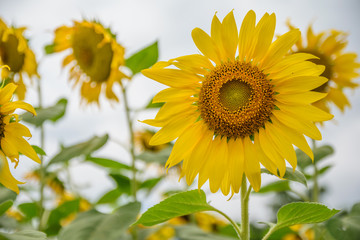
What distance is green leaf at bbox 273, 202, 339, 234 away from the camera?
1.14 metres

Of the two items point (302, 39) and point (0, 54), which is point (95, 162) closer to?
point (0, 54)

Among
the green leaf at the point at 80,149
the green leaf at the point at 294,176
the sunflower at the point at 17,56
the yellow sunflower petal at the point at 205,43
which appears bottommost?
the green leaf at the point at 80,149

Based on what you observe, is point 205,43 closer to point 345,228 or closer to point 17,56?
point 345,228

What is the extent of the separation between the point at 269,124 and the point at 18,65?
138 centimetres

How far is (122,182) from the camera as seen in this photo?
2260 millimetres

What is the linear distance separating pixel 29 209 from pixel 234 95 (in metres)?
1.47

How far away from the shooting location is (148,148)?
3.32m

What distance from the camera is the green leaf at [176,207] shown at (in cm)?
118

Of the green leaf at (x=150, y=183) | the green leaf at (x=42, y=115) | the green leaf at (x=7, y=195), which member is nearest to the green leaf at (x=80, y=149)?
the green leaf at (x=42, y=115)

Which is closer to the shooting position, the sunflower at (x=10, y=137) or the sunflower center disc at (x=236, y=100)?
the sunflower at (x=10, y=137)

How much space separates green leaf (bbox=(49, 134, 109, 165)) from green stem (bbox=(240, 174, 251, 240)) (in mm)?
728

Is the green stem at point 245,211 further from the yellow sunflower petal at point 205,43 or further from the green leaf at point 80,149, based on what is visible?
the green leaf at point 80,149

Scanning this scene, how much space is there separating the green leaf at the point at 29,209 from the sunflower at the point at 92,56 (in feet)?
2.07

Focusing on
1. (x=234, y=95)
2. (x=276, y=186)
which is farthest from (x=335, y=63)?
(x=234, y=95)
